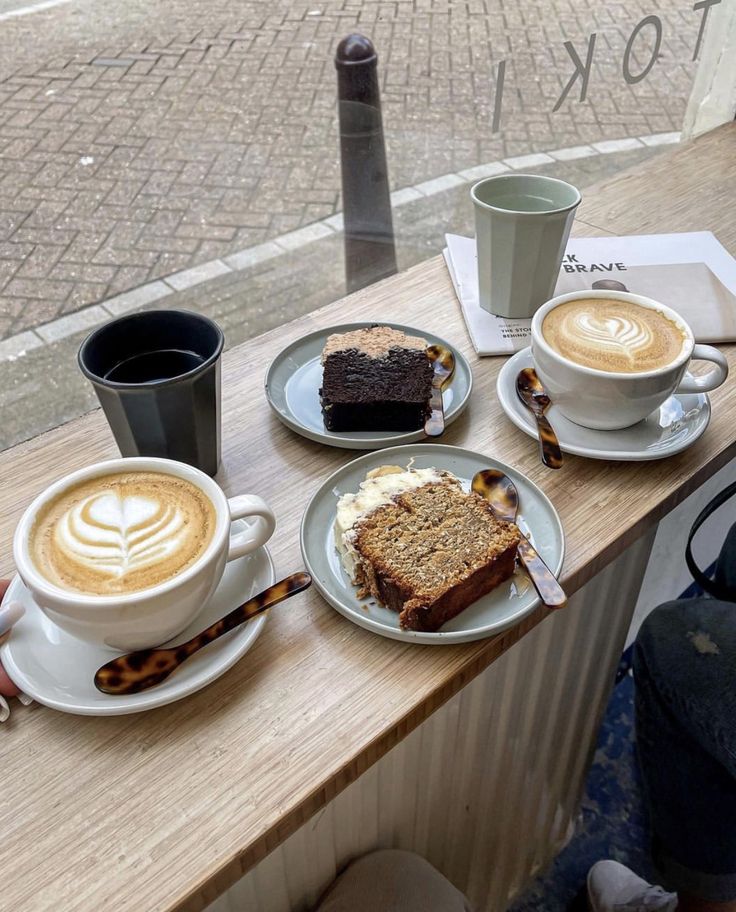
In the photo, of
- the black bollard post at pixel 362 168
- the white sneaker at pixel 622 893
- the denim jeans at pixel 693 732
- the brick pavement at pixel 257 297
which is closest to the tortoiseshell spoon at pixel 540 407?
the brick pavement at pixel 257 297

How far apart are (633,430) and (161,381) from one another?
482 millimetres

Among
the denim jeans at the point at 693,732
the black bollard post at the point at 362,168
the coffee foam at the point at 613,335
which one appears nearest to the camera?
the coffee foam at the point at 613,335

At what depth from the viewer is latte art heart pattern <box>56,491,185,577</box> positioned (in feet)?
1.93

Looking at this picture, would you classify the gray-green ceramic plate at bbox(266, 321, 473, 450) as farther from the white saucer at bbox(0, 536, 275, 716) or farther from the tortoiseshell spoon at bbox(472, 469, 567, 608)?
the white saucer at bbox(0, 536, 275, 716)

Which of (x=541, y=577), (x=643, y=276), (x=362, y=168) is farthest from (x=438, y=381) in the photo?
(x=362, y=168)

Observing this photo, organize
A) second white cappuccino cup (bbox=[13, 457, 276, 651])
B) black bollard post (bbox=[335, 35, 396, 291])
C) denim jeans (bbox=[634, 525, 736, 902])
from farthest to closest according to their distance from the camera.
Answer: black bollard post (bbox=[335, 35, 396, 291]), denim jeans (bbox=[634, 525, 736, 902]), second white cappuccino cup (bbox=[13, 457, 276, 651])

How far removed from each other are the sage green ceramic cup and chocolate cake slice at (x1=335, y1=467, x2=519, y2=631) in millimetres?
357

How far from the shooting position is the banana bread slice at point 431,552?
635 mm

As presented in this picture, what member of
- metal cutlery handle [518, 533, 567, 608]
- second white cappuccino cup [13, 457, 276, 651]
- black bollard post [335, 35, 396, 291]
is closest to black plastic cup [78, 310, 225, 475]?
second white cappuccino cup [13, 457, 276, 651]

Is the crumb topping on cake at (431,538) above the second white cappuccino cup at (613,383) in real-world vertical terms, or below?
below

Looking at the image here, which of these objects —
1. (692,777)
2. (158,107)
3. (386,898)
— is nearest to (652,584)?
(692,777)

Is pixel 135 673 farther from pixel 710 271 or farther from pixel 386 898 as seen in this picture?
pixel 710 271

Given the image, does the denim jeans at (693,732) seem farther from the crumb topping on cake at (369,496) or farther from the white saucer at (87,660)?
the white saucer at (87,660)

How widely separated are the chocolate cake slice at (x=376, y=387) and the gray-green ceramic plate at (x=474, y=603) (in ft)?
0.14
